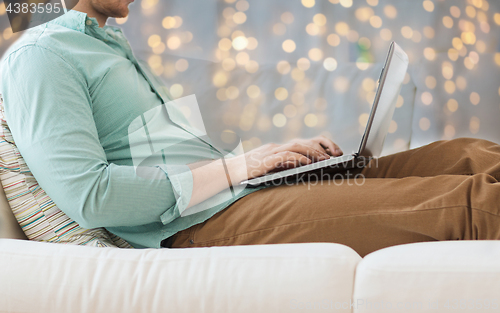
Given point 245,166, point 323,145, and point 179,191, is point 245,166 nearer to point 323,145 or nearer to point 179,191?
point 179,191

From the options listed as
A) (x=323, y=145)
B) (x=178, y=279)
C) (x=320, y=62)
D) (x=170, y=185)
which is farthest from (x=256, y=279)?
(x=320, y=62)

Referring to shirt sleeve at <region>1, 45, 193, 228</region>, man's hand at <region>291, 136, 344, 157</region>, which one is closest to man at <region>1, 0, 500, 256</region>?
shirt sleeve at <region>1, 45, 193, 228</region>

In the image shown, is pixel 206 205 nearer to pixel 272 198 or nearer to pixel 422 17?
pixel 272 198

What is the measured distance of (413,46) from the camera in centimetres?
157

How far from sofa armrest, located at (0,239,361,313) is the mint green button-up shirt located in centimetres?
8

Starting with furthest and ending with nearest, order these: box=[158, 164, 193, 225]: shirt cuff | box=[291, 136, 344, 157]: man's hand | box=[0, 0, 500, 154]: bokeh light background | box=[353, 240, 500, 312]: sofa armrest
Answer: box=[0, 0, 500, 154]: bokeh light background, box=[291, 136, 344, 157]: man's hand, box=[158, 164, 193, 225]: shirt cuff, box=[353, 240, 500, 312]: sofa armrest

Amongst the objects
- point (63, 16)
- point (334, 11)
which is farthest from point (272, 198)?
point (334, 11)

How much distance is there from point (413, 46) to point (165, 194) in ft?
4.49

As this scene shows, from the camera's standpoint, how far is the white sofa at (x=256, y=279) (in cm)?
49

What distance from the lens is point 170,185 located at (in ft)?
2.07

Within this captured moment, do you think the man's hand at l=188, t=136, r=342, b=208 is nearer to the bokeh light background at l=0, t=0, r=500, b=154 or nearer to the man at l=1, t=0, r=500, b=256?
the man at l=1, t=0, r=500, b=256

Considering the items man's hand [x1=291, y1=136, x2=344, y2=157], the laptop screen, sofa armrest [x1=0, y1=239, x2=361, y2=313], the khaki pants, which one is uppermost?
the laptop screen

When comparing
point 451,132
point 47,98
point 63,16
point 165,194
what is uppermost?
point 63,16

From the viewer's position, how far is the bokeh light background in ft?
4.78
